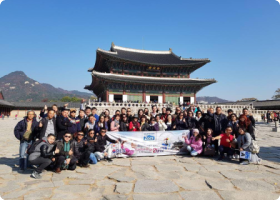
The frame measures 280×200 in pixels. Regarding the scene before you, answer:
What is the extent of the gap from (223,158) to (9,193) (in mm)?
6819

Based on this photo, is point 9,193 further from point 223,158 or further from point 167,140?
point 223,158

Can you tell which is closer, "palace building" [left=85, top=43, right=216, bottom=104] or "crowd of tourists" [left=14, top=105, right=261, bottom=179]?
"crowd of tourists" [left=14, top=105, right=261, bottom=179]

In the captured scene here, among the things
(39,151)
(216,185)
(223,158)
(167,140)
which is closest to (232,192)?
(216,185)

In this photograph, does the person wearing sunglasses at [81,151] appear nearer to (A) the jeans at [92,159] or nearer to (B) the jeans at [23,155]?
(A) the jeans at [92,159]

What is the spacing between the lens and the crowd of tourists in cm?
536

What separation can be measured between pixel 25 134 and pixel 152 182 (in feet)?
13.7

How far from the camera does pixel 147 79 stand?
3019 cm

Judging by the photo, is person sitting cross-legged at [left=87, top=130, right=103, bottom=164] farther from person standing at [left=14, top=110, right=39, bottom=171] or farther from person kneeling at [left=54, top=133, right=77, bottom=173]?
person standing at [left=14, top=110, right=39, bottom=171]

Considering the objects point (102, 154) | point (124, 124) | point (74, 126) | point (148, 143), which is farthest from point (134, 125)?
point (74, 126)

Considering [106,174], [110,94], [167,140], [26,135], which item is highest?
[110,94]

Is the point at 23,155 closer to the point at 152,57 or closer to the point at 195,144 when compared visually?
the point at 195,144

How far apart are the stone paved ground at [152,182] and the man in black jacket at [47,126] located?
117 centimetres

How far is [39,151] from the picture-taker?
17.1 ft

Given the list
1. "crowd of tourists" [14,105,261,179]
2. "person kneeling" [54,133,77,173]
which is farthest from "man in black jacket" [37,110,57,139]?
"person kneeling" [54,133,77,173]
